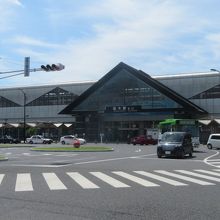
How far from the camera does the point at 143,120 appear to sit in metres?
82.9

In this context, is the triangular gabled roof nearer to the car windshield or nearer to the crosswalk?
the car windshield

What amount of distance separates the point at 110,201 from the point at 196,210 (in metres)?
2.19

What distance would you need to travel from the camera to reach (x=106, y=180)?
53.5ft

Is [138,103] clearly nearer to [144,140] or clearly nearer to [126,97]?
[126,97]

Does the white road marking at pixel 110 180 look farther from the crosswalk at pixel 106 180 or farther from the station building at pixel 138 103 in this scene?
the station building at pixel 138 103

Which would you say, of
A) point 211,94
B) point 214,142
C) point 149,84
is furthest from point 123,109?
point 214,142

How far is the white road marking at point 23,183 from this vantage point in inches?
552

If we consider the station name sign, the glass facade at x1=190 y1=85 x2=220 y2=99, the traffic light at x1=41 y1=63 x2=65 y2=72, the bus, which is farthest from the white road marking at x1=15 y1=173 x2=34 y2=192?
the glass facade at x1=190 y1=85 x2=220 y2=99

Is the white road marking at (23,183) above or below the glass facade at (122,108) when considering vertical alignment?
below

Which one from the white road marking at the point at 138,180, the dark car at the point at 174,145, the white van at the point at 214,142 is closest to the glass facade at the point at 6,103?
the white van at the point at 214,142

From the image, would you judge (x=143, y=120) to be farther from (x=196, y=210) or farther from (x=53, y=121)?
(x=196, y=210)

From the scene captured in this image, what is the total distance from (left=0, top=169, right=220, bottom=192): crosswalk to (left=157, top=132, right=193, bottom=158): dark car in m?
12.9

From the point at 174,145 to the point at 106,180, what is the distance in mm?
16330

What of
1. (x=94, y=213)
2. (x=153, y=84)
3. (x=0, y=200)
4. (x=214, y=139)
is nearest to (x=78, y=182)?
(x=0, y=200)
